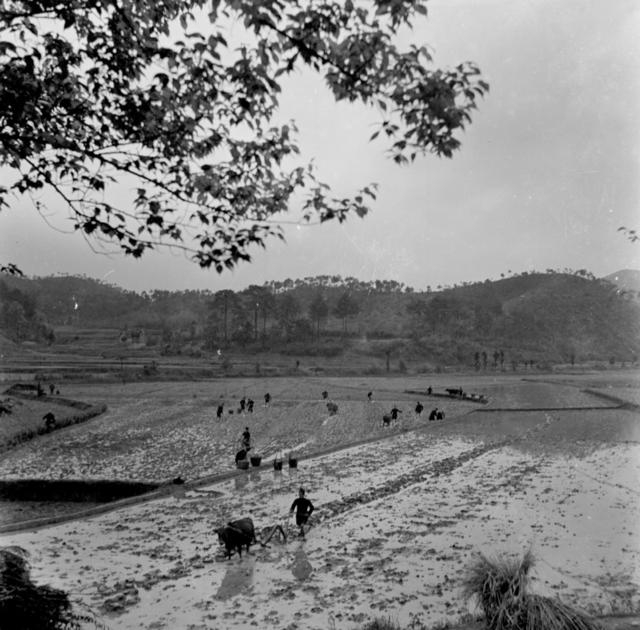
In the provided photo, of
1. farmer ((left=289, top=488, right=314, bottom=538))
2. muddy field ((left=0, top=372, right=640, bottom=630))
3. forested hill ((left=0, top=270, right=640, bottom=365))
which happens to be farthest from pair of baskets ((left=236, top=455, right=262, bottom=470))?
forested hill ((left=0, top=270, right=640, bottom=365))

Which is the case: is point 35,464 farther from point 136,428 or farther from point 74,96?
point 74,96

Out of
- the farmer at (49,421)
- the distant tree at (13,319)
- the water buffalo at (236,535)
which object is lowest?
the farmer at (49,421)

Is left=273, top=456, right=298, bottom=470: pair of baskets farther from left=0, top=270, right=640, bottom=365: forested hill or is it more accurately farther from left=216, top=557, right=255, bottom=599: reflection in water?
left=0, top=270, right=640, bottom=365: forested hill

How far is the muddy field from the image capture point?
34.7 feet

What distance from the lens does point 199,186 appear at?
586 centimetres

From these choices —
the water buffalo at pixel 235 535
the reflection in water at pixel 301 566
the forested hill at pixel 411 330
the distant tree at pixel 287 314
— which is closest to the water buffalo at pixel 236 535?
the water buffalo at pixel 235 535

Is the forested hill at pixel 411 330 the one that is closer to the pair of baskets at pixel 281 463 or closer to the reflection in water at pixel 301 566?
Answer: the pair of baskets at pixel 281 463

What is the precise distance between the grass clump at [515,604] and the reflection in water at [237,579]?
5.41 m

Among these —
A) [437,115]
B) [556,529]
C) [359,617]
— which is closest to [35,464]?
[359,617]

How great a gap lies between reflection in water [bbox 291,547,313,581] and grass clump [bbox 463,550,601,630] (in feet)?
17.1

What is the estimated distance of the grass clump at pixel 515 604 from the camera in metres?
6.24

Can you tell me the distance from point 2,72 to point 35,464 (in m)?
23.7

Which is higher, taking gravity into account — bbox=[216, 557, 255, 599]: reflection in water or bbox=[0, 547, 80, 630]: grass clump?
bbox=[0, 547, 80, 630]: grass clump

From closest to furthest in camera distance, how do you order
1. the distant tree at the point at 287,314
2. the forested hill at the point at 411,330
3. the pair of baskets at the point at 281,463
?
the pair of baskets at the point at 281,463, the forested hill at the point at 411,330, the distant tree at the point at 287,314
